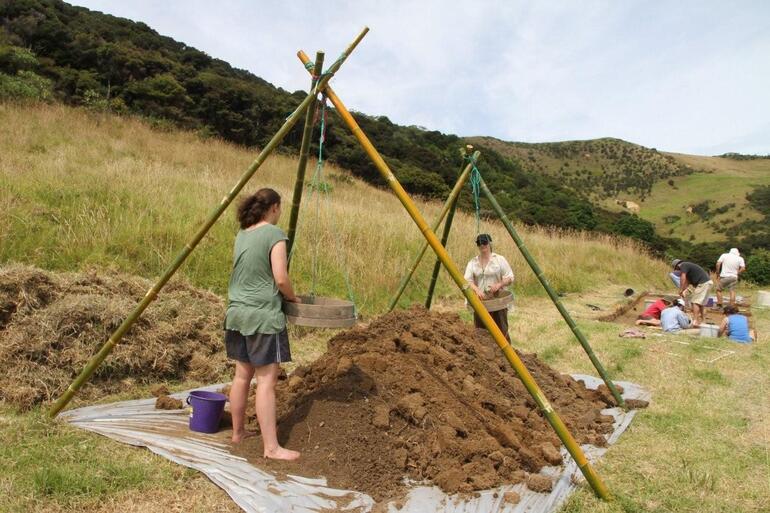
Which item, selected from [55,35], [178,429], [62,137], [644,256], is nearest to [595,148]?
[644,256]

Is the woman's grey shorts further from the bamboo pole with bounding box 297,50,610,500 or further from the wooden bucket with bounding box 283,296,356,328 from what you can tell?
the bamboo pole with bounding box 297,50,610,500

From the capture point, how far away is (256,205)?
320 cm

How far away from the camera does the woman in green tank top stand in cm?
309

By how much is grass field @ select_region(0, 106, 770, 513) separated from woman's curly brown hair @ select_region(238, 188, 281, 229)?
1406mm

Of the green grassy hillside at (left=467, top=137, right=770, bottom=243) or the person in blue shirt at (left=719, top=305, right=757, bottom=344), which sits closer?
the person in blue shirt at (left=719, top=305, right=757, bottom=344)

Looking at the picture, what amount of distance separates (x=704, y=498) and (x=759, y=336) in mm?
7115

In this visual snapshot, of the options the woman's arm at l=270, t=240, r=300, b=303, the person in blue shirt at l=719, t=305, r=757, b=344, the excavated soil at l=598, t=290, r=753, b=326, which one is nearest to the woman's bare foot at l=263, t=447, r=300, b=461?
the woman's arm at l=270, t=240, r=300, b=303

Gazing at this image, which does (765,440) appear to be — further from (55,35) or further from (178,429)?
(55,35)

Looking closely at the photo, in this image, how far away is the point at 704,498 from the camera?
3053 mm

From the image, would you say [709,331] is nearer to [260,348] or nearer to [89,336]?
[260,348]

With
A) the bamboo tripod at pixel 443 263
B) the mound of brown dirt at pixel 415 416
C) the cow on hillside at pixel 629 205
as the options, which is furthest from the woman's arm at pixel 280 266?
the cow on hillside at pixel 629 205

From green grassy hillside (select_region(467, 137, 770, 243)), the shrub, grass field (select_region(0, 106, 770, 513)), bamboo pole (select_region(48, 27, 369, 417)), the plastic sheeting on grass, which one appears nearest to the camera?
the plastic sheeting on grass

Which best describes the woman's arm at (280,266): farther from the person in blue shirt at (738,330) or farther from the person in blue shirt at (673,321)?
the person in blue shirt at (673,321)

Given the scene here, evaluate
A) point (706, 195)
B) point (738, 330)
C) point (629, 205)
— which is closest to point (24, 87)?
point (738, 330)
